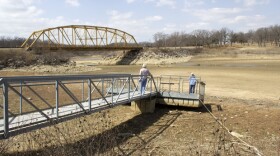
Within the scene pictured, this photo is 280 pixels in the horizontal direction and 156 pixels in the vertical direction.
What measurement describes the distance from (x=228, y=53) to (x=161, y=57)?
21894 millimetres

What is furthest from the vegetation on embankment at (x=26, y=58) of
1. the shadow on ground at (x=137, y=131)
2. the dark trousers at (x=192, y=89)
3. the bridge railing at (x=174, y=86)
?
the shadow on ground at (x=137, y=131)

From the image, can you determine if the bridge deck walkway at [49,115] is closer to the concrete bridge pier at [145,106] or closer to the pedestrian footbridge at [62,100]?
the pedestrian footbridge at [62,100]

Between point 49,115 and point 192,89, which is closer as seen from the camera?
point 49,115

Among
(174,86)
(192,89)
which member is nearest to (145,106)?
(192,89)

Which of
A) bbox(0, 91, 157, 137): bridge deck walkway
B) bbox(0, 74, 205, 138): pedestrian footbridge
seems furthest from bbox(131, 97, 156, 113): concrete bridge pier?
bbox(0, 91, 157, 137): bridge deck walkway

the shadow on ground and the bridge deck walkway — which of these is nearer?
the bridge deck walkway

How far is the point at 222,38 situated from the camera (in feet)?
450

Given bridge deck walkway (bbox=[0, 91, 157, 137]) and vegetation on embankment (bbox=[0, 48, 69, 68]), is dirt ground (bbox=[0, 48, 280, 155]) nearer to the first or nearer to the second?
bridge deck walkway (bbox=[0, 91, 157, 137])

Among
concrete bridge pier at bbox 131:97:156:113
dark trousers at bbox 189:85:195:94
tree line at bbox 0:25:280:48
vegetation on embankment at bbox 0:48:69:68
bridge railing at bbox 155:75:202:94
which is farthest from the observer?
tree line at bbox 0:25:280:48

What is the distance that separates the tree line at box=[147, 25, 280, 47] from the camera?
128725mm

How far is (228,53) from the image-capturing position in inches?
3605

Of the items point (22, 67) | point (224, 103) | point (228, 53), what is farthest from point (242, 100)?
point (228, 53)

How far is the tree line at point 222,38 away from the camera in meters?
129

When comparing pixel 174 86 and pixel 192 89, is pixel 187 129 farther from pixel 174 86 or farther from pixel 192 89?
pixel 174 86
